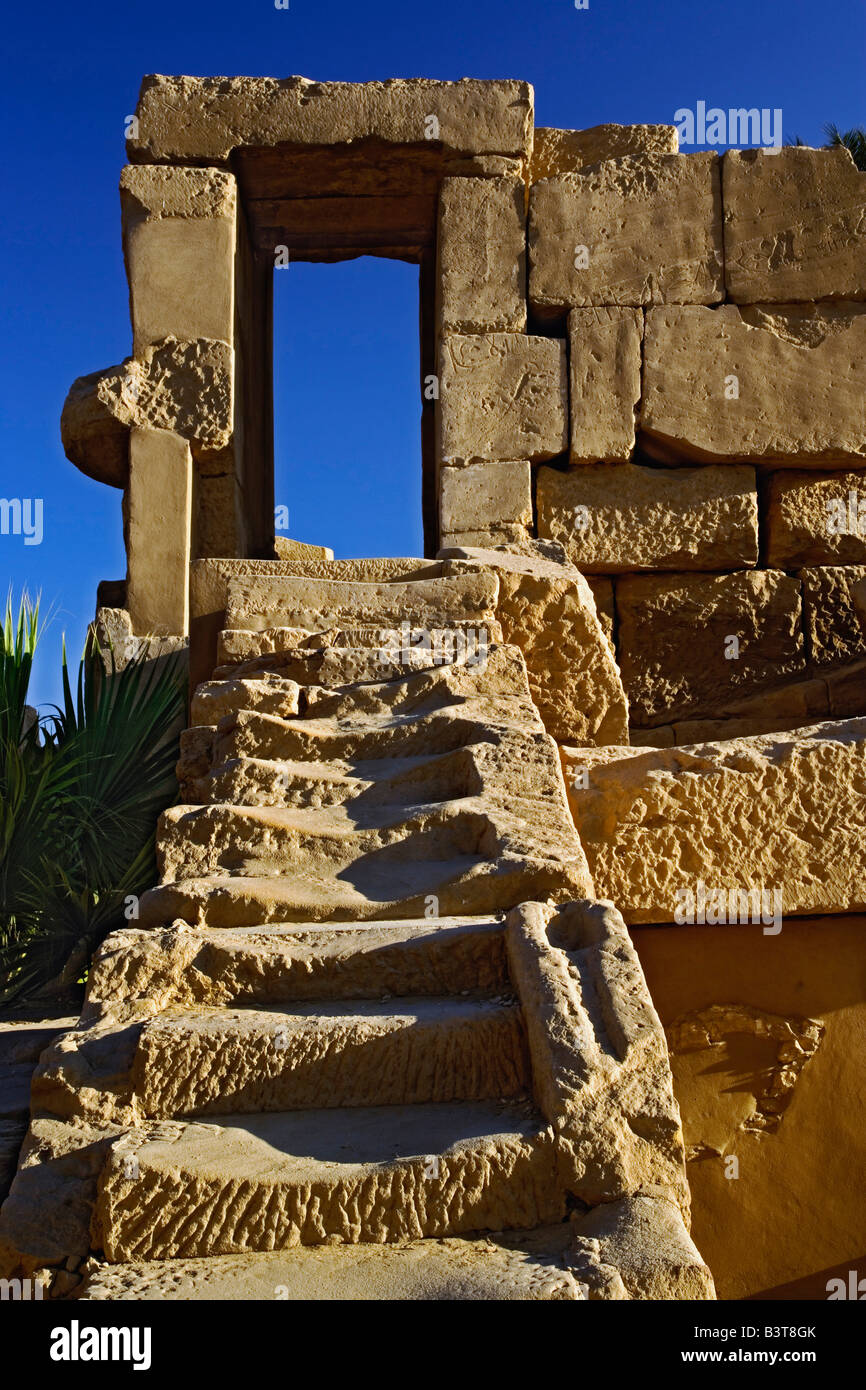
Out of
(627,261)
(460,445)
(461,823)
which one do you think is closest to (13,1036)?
(461,823)

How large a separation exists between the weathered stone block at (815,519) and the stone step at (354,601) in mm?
2842

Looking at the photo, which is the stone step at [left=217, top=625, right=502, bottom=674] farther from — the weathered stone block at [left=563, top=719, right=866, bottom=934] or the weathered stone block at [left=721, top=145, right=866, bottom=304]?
the weathered stone block at [left=721, top=145, right=866, bottom=304]

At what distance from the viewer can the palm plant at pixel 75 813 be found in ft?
16.5

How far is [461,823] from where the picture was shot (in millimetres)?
3203

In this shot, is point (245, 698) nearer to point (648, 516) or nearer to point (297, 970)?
point (297, 970)

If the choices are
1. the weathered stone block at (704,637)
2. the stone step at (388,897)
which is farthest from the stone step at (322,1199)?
the weathered stone block at (704,637)

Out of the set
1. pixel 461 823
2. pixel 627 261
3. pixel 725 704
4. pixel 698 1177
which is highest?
pixel 627 261

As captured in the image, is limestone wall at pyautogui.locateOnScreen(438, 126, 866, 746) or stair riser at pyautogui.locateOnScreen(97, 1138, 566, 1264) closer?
stair riser at pyautogui.locateOnScreen(97, 1138, 566, 1264)

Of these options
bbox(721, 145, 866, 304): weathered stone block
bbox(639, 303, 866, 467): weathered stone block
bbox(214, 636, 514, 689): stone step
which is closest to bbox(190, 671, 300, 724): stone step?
bbox(214, 636, 514, 689): stone step

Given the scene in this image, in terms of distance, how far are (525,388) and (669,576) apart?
1.22 metres

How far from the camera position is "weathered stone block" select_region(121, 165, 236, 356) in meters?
6.68

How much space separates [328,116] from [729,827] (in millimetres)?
4650

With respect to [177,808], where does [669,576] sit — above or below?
above
